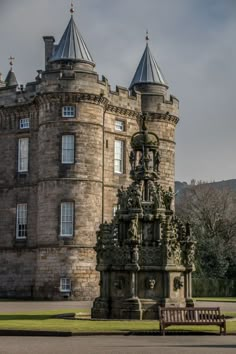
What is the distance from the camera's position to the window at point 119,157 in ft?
166

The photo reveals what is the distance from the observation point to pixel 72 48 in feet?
164

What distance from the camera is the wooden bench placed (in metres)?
21.5

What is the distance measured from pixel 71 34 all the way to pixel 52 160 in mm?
9164

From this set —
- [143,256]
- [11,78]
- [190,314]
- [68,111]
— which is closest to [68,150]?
[68,111]

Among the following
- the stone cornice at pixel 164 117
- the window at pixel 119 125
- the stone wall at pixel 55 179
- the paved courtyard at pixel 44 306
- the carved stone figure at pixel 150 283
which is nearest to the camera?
the carved stone figure at pixel 150 283

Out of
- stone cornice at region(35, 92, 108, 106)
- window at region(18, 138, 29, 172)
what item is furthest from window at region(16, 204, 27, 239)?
stone cornice at region(35, 92, 108, 106)

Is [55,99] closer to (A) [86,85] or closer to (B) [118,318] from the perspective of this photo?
(A) [86,85]

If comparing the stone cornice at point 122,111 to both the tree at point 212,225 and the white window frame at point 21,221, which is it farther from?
the tree at point 212,225

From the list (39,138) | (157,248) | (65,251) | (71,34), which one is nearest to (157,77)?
(71,34)

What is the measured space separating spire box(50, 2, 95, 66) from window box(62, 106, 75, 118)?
12.7 feet

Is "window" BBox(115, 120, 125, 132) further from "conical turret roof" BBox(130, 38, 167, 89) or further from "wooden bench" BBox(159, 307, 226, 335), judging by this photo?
"wooden bench" BBox(159, 307, 226, 335)

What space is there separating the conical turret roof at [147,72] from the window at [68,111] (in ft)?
29.6
